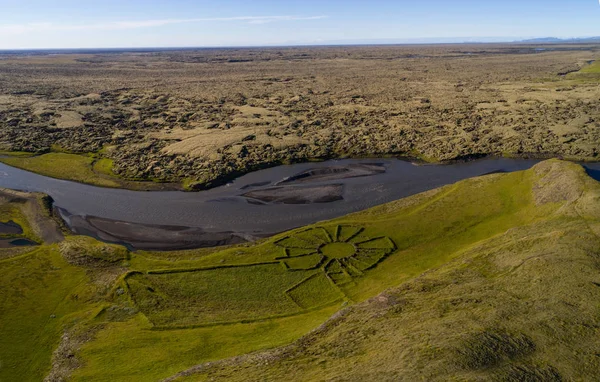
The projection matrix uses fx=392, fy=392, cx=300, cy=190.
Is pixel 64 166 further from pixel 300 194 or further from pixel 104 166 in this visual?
pixel 300 194

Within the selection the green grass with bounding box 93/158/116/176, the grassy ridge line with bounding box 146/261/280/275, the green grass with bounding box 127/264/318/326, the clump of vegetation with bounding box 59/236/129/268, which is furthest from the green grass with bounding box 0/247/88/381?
the green grass with bounding box 93/158/116/176

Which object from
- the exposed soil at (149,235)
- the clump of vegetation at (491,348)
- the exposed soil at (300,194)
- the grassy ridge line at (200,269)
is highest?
the clump of vegetation at (491,348)

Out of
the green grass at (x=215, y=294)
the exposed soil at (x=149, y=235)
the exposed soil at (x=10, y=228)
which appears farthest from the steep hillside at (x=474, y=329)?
the exposed soil at (x=10, y=228)

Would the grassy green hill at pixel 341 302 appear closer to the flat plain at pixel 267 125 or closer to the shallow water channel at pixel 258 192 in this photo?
the shallow water channel at pixel 258 192

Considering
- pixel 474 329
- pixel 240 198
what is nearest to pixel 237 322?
pixel 474 329

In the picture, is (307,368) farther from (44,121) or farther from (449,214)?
(44,121)

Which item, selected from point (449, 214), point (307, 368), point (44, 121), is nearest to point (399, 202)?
point (449, 214)

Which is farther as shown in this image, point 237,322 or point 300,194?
point 300,194
